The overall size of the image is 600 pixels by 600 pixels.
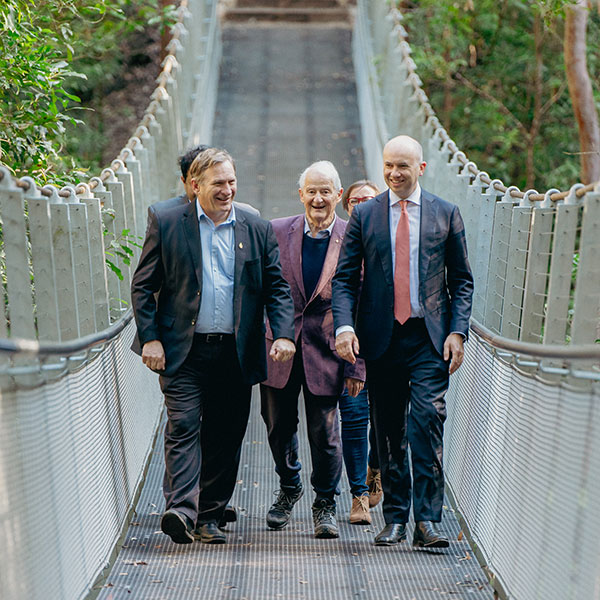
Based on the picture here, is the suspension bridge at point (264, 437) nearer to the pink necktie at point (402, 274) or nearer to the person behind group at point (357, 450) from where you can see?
the person behind group at point (357, 450)

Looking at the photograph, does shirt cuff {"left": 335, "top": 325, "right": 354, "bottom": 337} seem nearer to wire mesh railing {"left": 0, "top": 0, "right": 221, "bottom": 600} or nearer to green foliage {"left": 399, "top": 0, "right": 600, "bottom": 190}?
wire mesh railing {"left": 0, "top": 0, "right": 221, "bottom": 600}

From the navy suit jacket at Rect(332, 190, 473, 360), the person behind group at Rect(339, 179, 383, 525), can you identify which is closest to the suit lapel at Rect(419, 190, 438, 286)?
the navy suit jacket at Rect(332, 190, 473, 360)

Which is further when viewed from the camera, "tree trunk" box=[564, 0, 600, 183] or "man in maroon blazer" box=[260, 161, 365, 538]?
"tree trunk" box=[564, 0, 600, 183]

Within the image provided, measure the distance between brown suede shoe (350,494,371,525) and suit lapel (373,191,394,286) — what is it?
1435 mm

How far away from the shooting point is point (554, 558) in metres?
3.75

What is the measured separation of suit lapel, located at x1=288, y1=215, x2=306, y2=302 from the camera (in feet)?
19.4

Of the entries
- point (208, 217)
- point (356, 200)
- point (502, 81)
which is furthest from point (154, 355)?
point (502, 81)

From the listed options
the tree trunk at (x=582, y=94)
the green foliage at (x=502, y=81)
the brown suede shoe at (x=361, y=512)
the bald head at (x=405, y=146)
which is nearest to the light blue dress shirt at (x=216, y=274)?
the bald head at (x=405, y=146)

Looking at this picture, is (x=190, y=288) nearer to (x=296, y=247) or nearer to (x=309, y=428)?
(x=296, y=247)

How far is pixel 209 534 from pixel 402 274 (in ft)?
5.57

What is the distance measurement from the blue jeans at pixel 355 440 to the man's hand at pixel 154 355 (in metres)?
1.30

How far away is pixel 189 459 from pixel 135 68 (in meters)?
16.5

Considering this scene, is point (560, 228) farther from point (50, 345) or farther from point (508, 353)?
point (50, 345)

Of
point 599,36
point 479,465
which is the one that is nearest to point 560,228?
point 479,465
